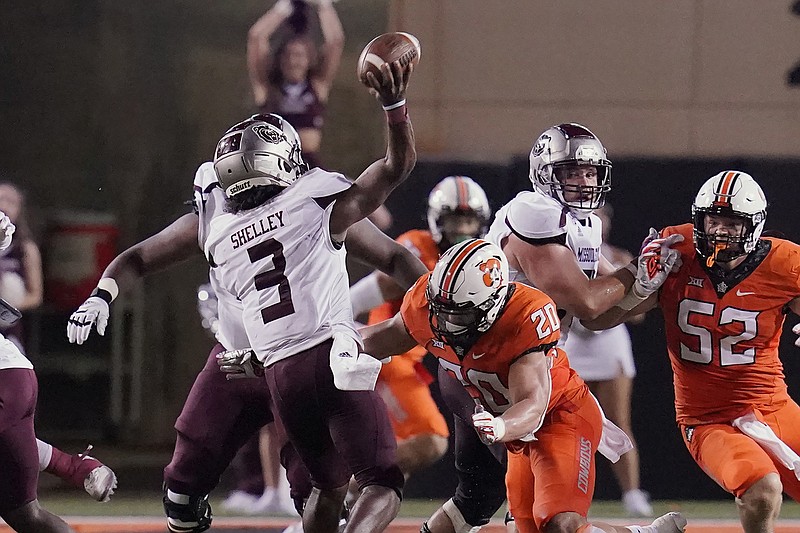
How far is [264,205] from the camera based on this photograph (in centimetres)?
374

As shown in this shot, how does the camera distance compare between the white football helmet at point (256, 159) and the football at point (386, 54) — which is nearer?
the football at point (386, 54)

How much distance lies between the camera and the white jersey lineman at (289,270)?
3.62m

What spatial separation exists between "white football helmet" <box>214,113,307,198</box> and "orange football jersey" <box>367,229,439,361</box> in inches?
44.1

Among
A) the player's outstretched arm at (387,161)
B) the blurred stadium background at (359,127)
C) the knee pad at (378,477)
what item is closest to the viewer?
the player's outstretched arm at (387,161)

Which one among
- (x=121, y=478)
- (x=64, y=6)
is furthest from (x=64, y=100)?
(x=121, y=478)

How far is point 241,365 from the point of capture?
372 centimetres

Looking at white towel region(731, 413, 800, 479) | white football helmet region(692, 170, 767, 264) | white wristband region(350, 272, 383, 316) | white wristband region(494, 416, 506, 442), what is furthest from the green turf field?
white wristband region(494, 416, 506, 442)

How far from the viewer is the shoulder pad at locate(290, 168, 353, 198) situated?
3693 millimetres

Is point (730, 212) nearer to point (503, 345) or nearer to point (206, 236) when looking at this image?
point (503, 345)

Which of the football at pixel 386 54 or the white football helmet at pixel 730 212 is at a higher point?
the football at pixel 386 54

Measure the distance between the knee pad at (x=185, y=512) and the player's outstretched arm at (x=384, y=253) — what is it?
3.39 ft

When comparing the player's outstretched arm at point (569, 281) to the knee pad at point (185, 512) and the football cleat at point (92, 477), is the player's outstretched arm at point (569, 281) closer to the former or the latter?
the knee pad at point (185, 512)

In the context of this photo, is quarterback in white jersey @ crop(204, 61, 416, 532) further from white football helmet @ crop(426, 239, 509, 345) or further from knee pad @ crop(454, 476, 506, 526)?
knee pad @ crop(454, 476, 506, 526)

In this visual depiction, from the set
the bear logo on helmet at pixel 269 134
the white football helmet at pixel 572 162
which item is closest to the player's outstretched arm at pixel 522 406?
the white football helmet at pixel 572 162
